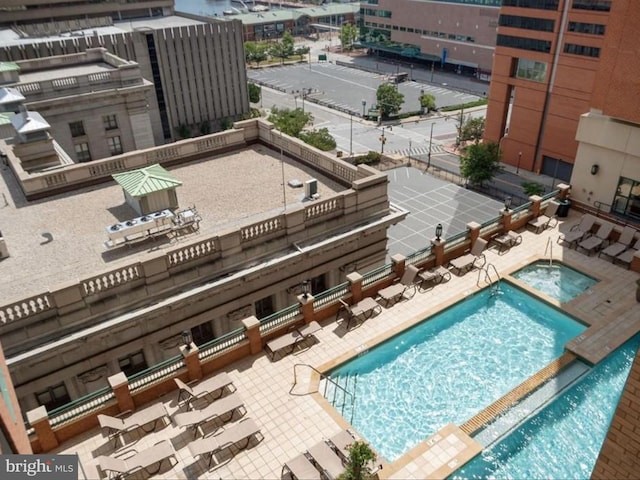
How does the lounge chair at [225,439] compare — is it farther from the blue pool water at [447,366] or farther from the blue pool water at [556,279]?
the blue pool water at [556,279]

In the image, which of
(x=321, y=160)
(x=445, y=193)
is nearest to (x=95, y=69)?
(x=321, y=160)

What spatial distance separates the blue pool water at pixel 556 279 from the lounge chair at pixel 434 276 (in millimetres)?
3745

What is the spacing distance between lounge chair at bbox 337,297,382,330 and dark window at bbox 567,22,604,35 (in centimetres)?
4567

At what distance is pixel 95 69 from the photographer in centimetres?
4600

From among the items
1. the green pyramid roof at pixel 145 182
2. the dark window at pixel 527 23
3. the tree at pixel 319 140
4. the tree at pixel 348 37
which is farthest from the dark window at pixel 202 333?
the tree at pixel 348 37

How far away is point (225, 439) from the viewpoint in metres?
16.3

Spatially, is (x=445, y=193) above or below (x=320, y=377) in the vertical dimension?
below

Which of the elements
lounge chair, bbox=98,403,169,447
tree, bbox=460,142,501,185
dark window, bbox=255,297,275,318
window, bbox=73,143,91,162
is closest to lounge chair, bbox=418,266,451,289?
dark window, bbox=255,297,275,318

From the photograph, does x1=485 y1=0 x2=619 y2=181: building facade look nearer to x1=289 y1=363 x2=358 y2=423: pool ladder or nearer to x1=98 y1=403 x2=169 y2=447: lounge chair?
x1=289 y1=363 x2=358 y2=423: pool ladder

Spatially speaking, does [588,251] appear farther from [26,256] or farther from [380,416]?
[26,256]

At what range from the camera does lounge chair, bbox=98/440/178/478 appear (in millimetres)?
15203

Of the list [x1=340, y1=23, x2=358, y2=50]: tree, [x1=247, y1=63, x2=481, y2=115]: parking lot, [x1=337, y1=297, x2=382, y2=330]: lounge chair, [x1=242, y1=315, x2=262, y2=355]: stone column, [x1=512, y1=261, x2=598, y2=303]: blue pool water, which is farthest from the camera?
[x1=340, y1=23, x2=358, y2=50]: tree

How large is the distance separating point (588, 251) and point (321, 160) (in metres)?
16.2

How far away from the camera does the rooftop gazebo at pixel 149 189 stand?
904 inches
